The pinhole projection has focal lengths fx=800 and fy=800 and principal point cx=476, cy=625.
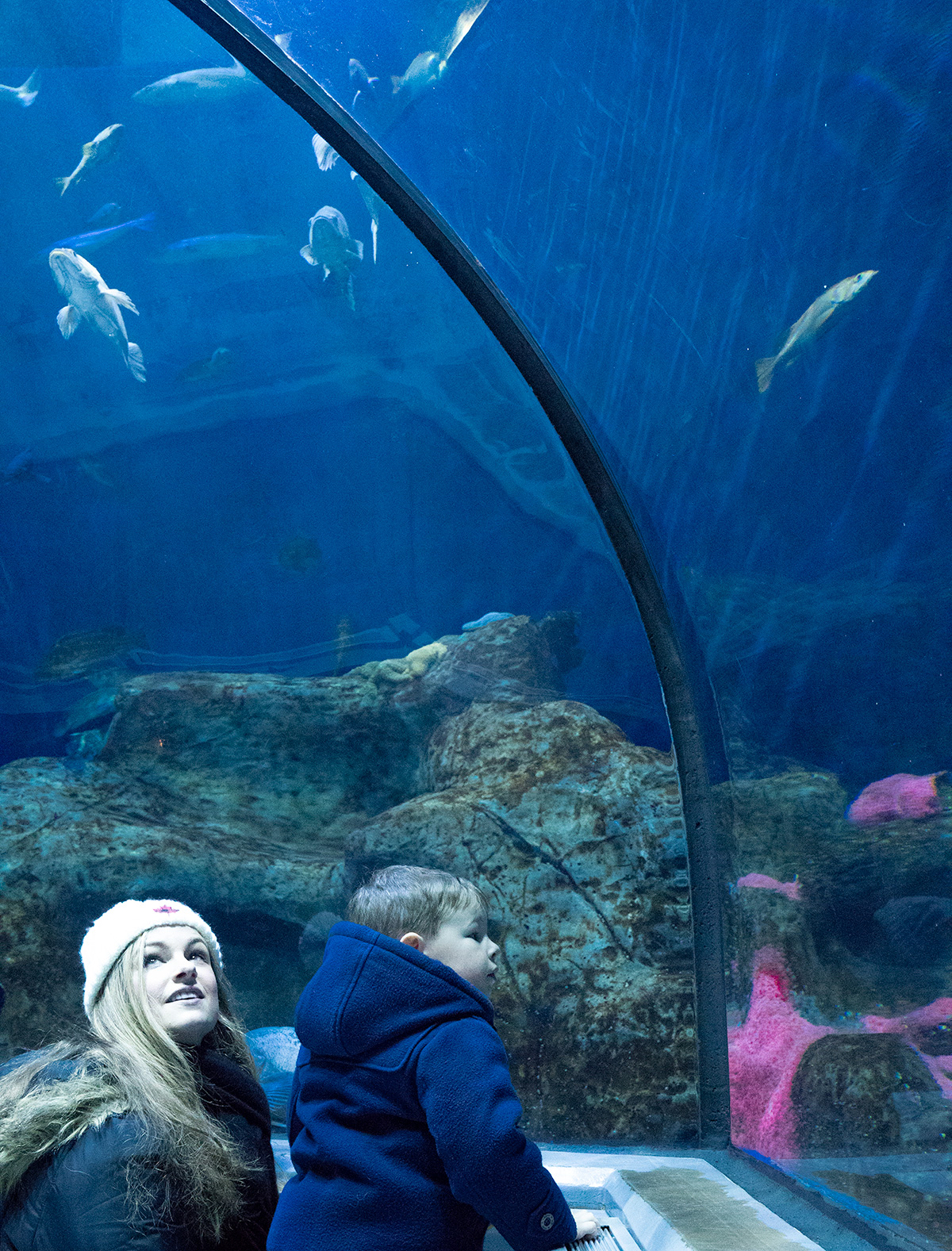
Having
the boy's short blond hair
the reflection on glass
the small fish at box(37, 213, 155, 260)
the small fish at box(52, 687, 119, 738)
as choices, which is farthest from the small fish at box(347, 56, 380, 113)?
the small fish at box(52, 687, 119, 738)

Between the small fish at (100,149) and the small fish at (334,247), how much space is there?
44.4 inches

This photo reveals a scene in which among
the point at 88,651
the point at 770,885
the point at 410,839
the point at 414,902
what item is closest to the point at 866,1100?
the point at 770,885

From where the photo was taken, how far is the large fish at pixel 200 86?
12.4 ft

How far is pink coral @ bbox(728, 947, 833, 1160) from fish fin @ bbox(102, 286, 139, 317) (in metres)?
4.45

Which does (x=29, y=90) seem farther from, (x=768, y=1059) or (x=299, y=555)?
(x=768, y=1059)

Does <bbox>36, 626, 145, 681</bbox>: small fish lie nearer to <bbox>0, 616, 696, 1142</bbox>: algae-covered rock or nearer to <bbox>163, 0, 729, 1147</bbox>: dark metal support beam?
<bbox>0, 616, 696, 1142</bbox>: algae-covered rock

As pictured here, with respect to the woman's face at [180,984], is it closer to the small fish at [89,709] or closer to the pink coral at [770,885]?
the pink coral at [770,885]

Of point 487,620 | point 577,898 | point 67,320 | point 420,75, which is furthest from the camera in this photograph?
point 67,320

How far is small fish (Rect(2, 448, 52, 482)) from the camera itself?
4578mm

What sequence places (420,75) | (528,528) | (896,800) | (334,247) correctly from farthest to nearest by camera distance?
(334,247) < (528,528) < (420,75) < (896,800)

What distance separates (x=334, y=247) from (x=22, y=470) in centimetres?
223

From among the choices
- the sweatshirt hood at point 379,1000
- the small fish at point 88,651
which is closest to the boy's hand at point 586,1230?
the sweatshirt hood at point 379,1000

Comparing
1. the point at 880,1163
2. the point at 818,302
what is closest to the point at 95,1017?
the point at 880,1163

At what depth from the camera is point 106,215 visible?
4383 millimetres
